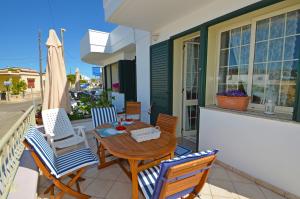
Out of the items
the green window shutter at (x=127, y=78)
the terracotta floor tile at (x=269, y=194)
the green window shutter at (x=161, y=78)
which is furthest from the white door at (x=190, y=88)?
the green window shutter at (x=127, y=78)

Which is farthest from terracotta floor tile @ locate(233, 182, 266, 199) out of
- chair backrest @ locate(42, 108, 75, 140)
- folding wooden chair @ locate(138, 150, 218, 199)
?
chair backrest @ locate(42, 108, 75, 140)

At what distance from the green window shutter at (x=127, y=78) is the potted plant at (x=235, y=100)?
4.22 metres

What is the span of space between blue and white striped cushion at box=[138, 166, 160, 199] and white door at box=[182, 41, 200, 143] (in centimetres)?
227

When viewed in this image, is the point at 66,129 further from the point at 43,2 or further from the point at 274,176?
the point at 43,2

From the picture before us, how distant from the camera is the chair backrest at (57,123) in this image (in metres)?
3.14

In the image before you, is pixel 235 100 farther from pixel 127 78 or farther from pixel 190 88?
pixel 127 78

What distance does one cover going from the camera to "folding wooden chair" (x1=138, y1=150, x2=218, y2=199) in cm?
104

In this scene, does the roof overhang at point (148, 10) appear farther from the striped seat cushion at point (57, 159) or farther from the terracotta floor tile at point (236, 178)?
the terracotta floor tile at point (236, 178)

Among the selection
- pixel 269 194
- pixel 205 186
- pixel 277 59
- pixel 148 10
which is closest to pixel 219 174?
pixel 205 186

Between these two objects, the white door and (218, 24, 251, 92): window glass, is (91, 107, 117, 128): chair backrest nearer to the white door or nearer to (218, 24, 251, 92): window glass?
the white door

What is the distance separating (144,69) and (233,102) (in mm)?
2876

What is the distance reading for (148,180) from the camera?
1.56 metres

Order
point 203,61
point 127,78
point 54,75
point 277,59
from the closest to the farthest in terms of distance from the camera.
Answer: point 277,59 < point 203,61 < point 54,75 < point 127,78

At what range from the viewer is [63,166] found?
1.87m
